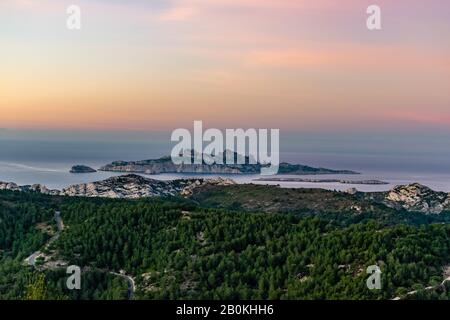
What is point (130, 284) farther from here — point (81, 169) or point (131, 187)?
point (81, 169)

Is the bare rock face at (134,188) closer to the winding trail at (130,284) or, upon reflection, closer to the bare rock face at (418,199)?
the bare rock face at (418,199)

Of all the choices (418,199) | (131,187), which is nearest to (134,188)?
(131,187)

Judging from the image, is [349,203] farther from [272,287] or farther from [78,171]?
[78,171]

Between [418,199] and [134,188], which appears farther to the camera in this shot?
[134,188]

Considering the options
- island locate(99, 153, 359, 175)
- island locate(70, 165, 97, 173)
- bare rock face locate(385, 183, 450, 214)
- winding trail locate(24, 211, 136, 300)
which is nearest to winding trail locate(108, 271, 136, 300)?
winding trail locate(24, 211, 136, 300)

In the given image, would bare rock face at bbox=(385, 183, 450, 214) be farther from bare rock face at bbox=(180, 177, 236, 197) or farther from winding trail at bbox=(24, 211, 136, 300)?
winding trail at bbox=(24, 211, 136, 300)

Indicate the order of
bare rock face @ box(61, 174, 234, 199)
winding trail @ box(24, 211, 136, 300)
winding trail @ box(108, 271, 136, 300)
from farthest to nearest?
1. bare rock face @ box(61, 174, 234, 199)
2. winding trail @ box(24, 211, 136, 300)
3. winding trail @ box(108, 271, 136, 300)

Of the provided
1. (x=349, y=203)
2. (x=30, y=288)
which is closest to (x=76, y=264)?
(x=30, y=288)
